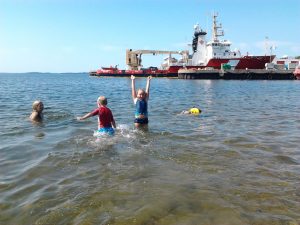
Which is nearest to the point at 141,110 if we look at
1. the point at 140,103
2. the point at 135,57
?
the point at 140,103

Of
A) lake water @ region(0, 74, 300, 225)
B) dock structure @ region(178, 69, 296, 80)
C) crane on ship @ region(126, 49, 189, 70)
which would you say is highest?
crane on ship @ region(126, 49, 189, 70)

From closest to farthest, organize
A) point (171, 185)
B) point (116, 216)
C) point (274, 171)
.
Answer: point (116, 216)
point (171, 185)
point (274, 171)

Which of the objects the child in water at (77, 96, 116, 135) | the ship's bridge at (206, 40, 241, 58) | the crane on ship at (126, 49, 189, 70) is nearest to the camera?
the child in water at (77, 96, 116, 135)

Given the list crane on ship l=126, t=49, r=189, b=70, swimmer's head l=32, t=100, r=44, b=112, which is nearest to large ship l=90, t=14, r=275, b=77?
crane on ship l=126, t=49, r=189, b=70

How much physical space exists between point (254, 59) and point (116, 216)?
67006mm

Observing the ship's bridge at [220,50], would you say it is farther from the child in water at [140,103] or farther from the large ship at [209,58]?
the child in water at [140,103]

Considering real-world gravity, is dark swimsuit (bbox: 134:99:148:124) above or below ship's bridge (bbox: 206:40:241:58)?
below

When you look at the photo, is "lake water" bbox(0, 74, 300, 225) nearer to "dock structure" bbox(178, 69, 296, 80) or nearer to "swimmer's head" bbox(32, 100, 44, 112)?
"swimmer's head" bbox(32, 100, 44, 112)

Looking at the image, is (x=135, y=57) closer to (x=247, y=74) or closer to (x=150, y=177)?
(x=247, y=74)

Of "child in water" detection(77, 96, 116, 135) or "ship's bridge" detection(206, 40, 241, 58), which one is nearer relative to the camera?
"child in water" detection(77, 96, 116, 135)

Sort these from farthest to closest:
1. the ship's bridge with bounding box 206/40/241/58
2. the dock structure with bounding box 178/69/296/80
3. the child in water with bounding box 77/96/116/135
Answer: the ship's bridge with bounding box 206/40/241/58, the dock structure with bounding box 178/69/296/80, the child in water with bounding box 77/96/116/135

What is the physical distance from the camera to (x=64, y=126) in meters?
12.1

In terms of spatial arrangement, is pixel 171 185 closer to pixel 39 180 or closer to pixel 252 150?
pixel 39 180

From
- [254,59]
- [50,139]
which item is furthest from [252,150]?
[254,59]
